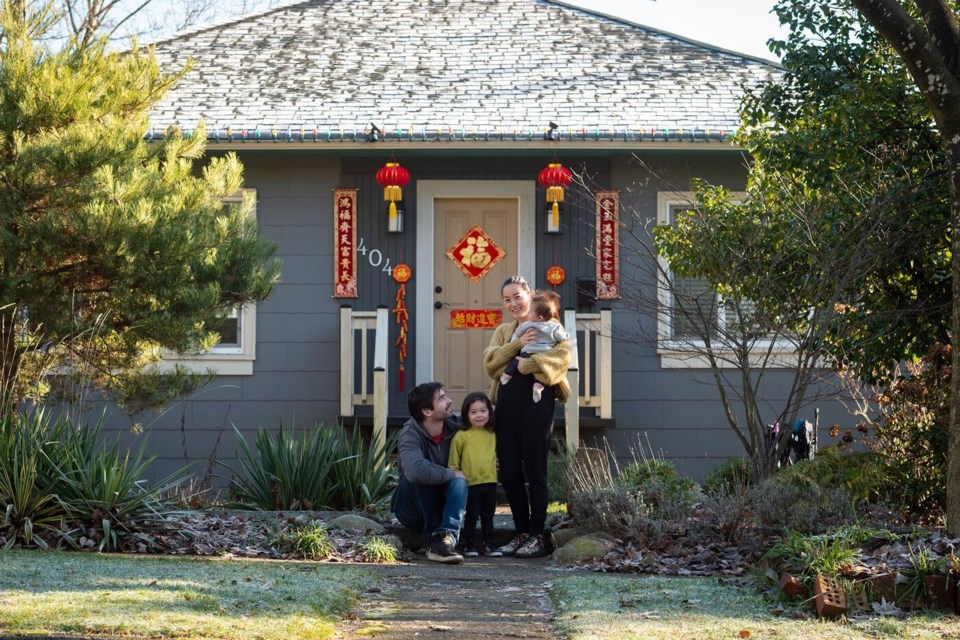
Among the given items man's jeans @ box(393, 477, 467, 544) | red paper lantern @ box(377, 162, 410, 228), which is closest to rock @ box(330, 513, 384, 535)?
man's jeans @ box(393, 477, 467, 544)

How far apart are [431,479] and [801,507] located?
217cm

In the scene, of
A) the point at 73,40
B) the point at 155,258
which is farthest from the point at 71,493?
the point at 73,40

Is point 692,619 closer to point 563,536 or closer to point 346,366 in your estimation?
point 563,536

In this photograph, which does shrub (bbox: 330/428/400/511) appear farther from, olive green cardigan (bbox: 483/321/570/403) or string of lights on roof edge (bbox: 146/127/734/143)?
string of lights on roof edge (bbox: 146/127/734/143)

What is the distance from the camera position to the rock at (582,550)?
23.2ft

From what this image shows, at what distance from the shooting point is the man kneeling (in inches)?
289

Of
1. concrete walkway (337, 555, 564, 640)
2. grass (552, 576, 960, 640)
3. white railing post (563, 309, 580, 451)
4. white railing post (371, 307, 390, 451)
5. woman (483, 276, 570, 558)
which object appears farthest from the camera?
white railing post (371, 307, 390, 451)

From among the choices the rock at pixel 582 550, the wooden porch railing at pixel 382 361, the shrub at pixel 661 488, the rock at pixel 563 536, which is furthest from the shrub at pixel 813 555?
the wooden porch railing at pixel 382 361

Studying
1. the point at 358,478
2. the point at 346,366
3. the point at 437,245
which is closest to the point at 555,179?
the point at 437,245

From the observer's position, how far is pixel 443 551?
715cm

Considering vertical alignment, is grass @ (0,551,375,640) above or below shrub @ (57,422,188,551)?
below

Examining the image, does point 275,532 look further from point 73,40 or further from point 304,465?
point 73,40

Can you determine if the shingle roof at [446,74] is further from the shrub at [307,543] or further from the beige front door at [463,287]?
the shrub at [307,543]

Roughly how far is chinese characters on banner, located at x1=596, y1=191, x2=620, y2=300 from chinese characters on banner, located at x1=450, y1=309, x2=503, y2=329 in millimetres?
1087
